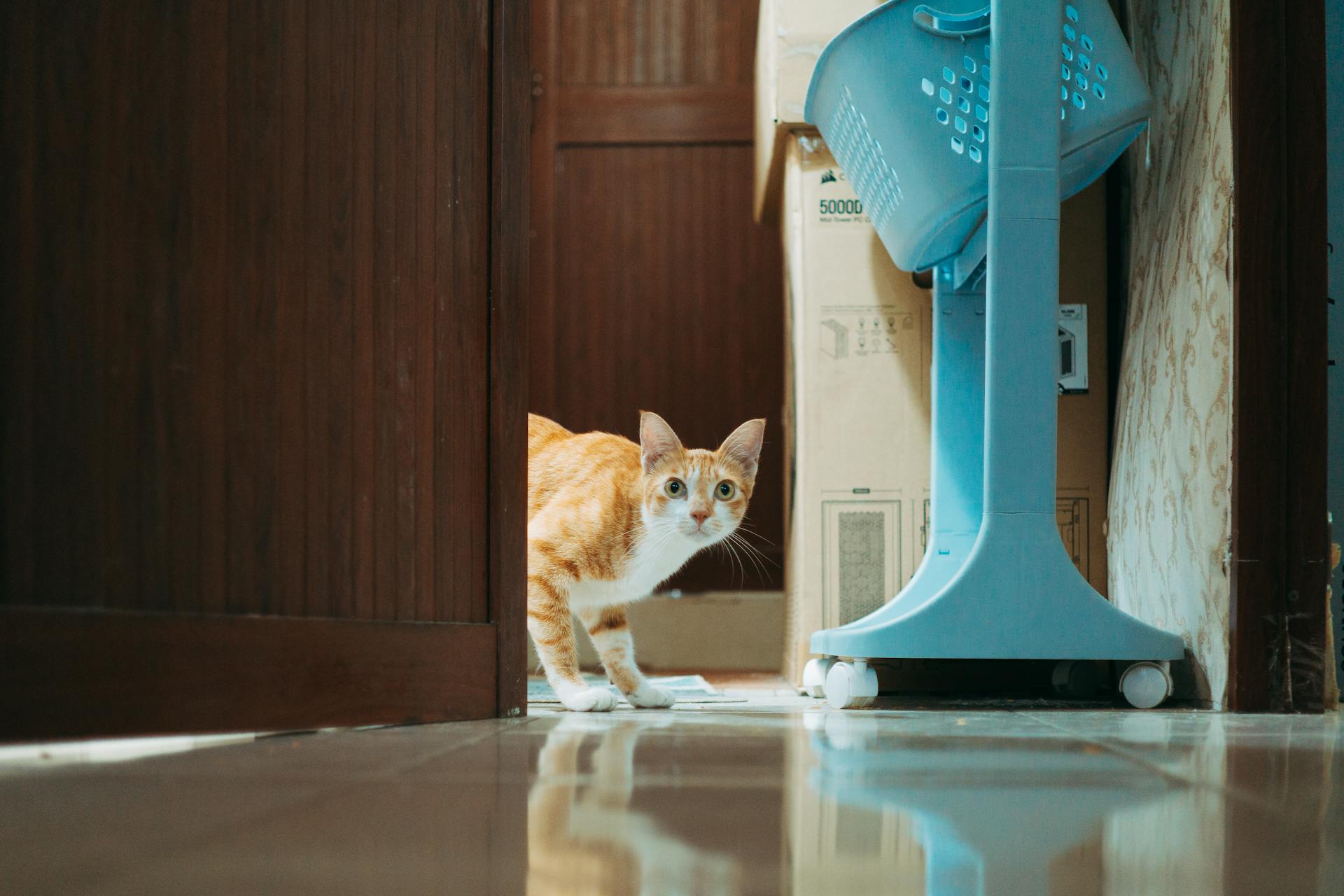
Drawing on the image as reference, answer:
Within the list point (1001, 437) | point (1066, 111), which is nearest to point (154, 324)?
point (1001, 437)

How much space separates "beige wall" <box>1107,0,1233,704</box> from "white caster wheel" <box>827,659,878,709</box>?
0.43 metres

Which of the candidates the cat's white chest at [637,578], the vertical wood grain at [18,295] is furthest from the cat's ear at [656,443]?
the vertical wood grain at [18,295]

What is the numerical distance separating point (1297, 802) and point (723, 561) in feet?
7.23

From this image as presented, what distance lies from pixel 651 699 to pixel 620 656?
16cm

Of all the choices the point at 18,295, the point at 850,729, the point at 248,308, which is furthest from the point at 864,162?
the point at 18,295

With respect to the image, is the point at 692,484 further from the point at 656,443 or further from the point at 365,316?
the point at 365,316

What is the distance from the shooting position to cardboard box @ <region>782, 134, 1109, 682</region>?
6.09ft

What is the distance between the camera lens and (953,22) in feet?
5.03

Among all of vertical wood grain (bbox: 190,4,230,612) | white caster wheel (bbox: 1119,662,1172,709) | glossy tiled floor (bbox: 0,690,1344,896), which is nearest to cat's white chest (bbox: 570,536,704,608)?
white caster wheel (bbox: 1119,662,1172,709)

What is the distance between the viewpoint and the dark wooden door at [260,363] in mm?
734

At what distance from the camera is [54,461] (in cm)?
73

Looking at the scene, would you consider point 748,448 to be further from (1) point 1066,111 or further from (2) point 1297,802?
(2) point 1297,802

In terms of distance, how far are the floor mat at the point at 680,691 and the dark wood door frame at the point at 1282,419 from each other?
0.70 meters

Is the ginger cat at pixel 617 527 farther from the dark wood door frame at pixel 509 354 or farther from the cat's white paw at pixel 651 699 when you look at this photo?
the dark wood door frame at pixel 509 354
